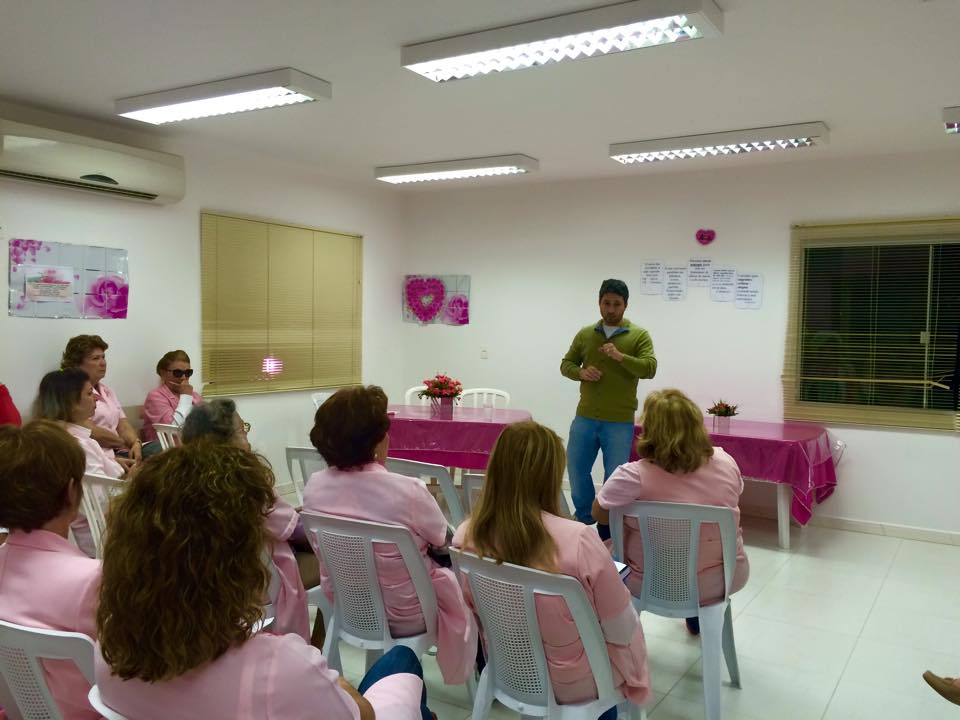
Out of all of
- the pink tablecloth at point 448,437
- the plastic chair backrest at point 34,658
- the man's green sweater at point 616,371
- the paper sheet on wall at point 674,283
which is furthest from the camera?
the paper sheet on wall at point 674,283

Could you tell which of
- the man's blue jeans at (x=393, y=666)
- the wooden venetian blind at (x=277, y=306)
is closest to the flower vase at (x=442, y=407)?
the wooden venetian blind at (x=277, y=306)

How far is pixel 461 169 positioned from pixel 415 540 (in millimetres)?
3921

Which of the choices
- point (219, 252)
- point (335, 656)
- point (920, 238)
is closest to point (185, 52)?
point (219, 252)

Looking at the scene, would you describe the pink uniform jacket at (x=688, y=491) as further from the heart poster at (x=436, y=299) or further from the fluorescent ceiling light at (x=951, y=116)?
the heart poster at (x=436, y=299)

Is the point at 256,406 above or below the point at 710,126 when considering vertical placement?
below

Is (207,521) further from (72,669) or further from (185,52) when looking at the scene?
(185,52)

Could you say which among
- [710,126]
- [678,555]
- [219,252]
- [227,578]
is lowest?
[678,555]

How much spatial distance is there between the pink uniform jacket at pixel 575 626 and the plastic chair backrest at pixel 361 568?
0.51m

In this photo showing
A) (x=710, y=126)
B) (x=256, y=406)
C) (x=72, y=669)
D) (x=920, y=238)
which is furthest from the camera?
(x=256, y=406)

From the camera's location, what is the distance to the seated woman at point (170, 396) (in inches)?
194

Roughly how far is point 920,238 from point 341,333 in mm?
4610

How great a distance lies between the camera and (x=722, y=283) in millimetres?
5805

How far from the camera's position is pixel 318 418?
96.7 inches

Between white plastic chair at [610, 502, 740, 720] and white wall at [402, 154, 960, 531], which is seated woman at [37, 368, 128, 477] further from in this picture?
white wall at [402, 154, 960, 531]
